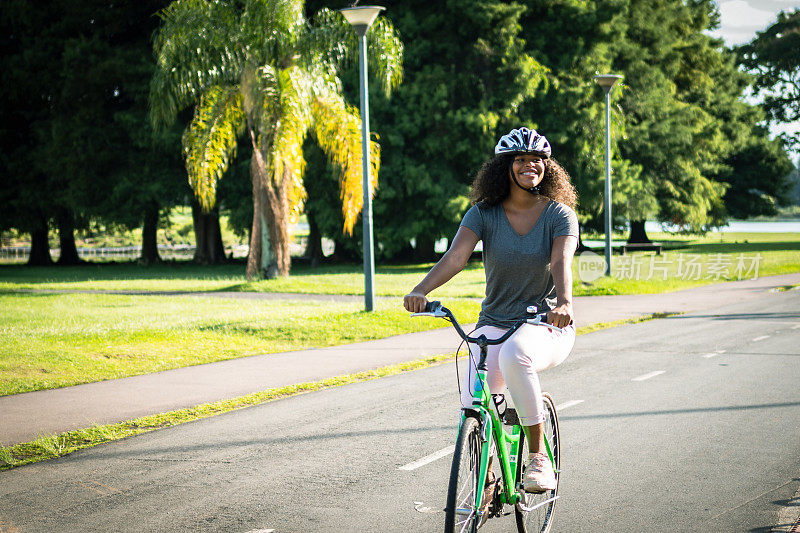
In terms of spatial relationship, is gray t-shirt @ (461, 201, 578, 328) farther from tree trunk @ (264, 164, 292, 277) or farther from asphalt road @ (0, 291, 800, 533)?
tree trunk @ (264, 164, 292, 277)

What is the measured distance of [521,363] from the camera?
3754 millimetres

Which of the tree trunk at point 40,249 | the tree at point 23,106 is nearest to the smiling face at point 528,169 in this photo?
the tree at point 23,106

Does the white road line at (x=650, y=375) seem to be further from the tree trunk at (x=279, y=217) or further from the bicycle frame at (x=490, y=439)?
the tree trunk at (x=279, y=217)

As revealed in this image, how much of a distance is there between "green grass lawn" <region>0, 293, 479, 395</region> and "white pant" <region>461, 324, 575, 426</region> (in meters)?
6.27

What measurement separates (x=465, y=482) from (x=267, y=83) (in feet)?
56.3

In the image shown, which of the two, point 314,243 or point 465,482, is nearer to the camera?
point 465,482

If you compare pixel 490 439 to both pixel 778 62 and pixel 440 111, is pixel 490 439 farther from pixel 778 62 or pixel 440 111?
pixel 778 62

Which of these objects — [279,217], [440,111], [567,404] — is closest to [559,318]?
[567,404]

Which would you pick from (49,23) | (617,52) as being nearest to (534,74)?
(617,52)

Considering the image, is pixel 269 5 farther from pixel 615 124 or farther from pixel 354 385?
pixel 615 124

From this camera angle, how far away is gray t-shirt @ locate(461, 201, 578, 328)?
3973 millimetres

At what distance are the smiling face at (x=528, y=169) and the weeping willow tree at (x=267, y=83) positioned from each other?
48.3 feet

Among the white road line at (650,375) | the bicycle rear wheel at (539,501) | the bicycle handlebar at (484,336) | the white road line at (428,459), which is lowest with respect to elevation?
the white road line at (428,459)

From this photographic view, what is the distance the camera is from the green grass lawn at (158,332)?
9797 mm
